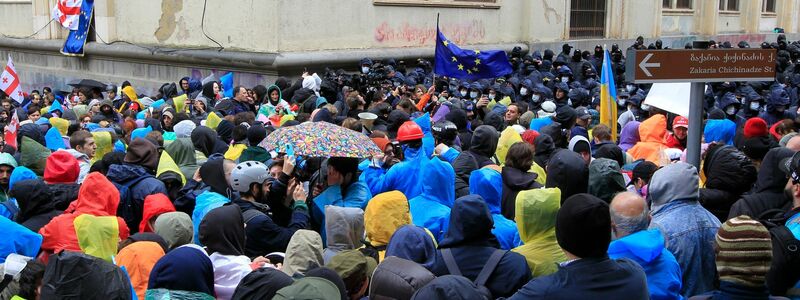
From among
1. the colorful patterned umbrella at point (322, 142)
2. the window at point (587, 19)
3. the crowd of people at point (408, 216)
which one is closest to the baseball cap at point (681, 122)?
the crowd of people at point (408, 216)

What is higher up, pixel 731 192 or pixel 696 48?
pixel 696 48

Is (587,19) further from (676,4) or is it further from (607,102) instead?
(607,102)

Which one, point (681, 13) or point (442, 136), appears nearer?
point (442, 136)

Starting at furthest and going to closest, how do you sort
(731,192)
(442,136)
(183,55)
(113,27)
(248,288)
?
(113,27), (183,55), (442,136), (731,192), (248,288)

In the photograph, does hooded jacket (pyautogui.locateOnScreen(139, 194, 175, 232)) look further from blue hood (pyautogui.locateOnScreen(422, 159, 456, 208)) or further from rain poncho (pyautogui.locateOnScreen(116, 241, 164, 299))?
blue hood (pyautogui.locateOnScreen(422, 159, 456, 208))

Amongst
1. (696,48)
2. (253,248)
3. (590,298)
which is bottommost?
(253,248)

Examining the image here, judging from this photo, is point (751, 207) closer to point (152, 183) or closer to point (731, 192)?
point (731, 192)

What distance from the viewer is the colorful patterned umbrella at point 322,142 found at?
20.9ft

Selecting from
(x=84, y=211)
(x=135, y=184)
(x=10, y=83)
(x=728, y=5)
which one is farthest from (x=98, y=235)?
(x=728, y=5)

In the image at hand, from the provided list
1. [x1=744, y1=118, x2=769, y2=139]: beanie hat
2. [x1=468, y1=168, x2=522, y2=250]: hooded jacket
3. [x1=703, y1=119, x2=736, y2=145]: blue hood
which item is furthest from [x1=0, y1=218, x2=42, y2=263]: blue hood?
[x1=703, y1=119, x2=736, y2=145]: blue hood

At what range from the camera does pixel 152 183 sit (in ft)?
22.0

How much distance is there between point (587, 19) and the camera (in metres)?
23.2

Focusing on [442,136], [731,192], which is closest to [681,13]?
[442,136]

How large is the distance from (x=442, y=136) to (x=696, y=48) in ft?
10.8
